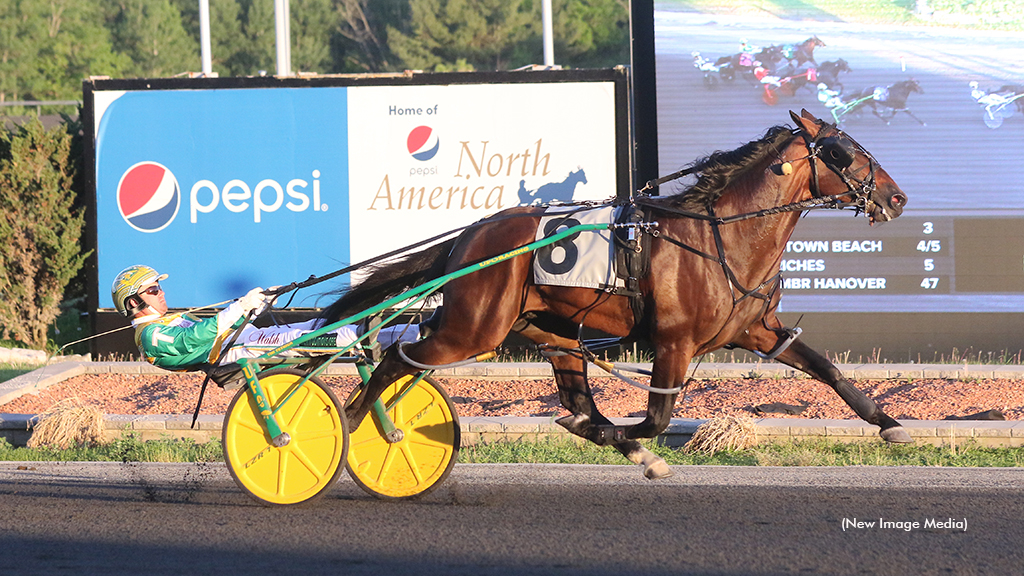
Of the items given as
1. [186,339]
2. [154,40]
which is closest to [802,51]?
[186,339]

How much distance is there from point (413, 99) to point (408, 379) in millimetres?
6643

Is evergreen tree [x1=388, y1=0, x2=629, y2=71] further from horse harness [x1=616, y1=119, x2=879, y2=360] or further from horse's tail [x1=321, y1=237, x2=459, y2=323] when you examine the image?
horse harness [x1=616, y1=119, x2=879, y2=360]

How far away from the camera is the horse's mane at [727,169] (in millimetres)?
5969

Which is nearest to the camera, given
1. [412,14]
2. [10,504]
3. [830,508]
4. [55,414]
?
[830,508]

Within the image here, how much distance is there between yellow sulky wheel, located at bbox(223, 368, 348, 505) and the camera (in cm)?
590

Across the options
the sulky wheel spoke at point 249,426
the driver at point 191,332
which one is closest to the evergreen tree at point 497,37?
the driver at point 191,332

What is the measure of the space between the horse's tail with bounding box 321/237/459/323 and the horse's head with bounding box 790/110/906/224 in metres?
2.12

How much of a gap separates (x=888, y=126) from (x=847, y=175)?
21.0 ft

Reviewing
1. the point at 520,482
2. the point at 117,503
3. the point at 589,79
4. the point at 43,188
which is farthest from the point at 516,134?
the point at 117,503

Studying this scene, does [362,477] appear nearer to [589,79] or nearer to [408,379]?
[408,379]

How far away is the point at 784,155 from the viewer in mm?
5926

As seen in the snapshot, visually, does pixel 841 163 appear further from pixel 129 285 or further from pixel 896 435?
pixel 129 285

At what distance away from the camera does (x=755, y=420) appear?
25.5 ft

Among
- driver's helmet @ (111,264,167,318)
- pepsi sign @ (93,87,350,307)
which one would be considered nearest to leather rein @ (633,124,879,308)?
driver's helmet @ (111,264,167,318)
